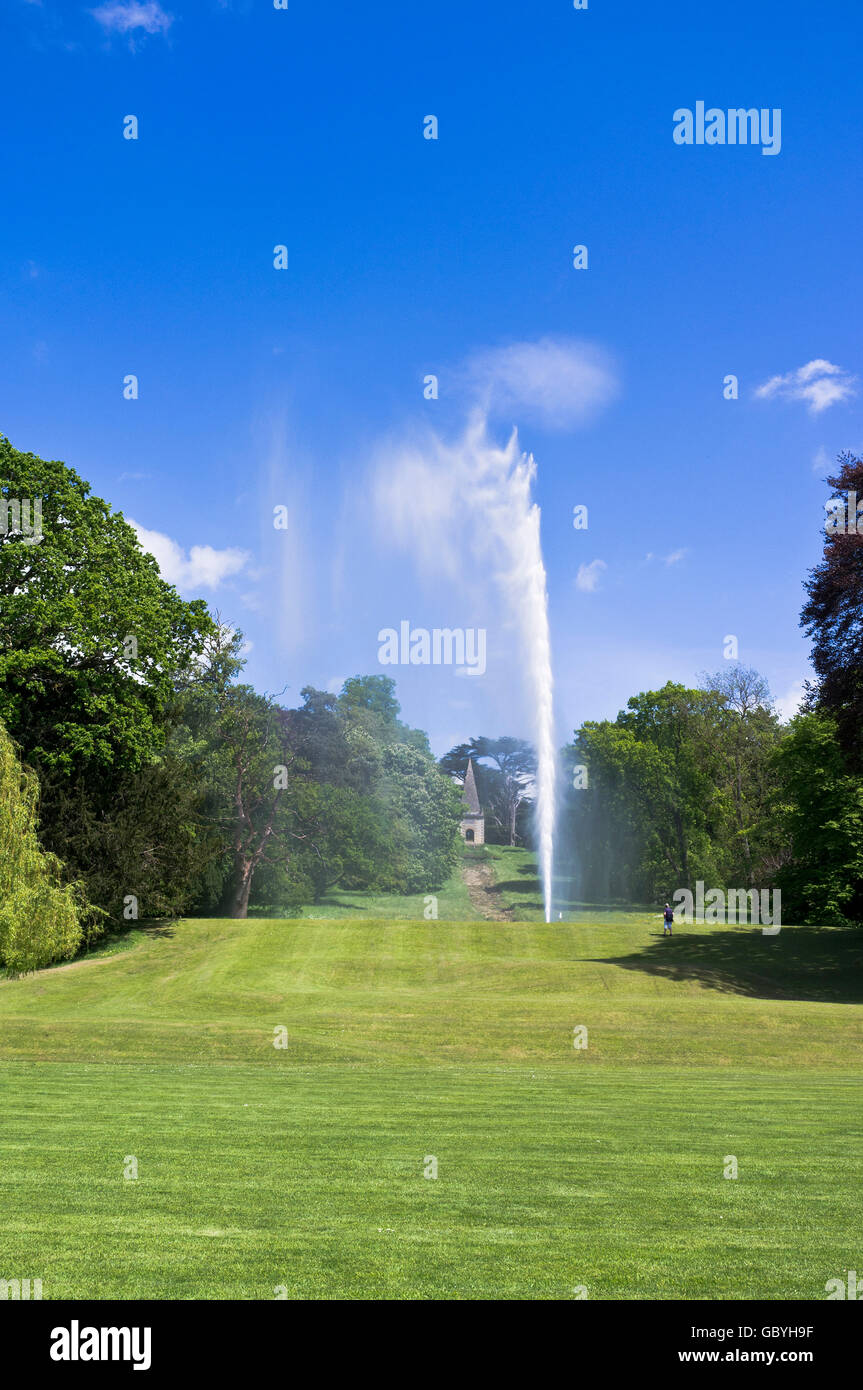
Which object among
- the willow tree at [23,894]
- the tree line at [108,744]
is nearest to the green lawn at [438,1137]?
the willow tree at [23,894]

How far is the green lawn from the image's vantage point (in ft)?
24.7

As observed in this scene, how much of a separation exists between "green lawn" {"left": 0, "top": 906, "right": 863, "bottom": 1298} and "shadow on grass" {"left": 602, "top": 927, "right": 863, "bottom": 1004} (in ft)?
1.05

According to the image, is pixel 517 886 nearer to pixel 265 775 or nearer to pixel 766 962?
pixel 265 775

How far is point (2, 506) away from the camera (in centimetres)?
3722

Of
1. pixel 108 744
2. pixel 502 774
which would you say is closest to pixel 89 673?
pixel 108 744

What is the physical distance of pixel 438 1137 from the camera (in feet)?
43.0

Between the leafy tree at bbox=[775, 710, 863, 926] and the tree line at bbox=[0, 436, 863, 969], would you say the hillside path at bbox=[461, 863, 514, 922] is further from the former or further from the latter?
the leafy tree at bbox=[775, 710, 863, 926]

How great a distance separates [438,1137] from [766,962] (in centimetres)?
2979

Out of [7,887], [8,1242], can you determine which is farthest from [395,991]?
[8,1242]

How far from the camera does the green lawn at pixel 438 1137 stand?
297 inches

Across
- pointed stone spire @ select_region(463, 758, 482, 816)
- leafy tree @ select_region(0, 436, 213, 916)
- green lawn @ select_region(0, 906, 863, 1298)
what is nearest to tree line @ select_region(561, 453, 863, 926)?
green lawn @ select_region(0, 906, 863, 1298)

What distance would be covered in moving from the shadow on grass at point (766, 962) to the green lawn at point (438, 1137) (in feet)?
1.05
